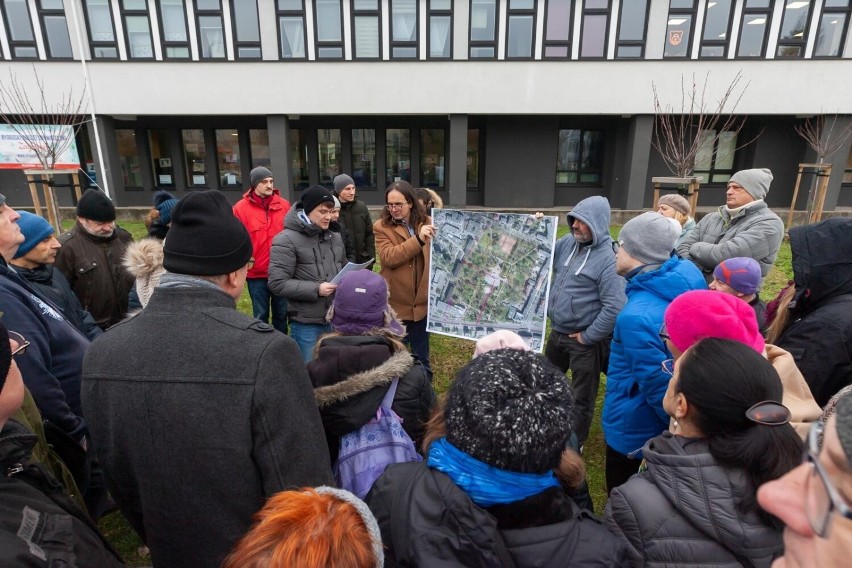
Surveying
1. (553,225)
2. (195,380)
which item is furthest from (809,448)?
(553,225)

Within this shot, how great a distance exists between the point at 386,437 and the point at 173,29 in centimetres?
1618

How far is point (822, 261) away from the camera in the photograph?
2.20 m

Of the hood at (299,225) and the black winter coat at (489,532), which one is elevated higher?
the hood at (299,225)

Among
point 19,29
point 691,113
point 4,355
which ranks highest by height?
point 19,29

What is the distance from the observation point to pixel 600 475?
342cm

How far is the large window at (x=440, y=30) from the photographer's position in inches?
534

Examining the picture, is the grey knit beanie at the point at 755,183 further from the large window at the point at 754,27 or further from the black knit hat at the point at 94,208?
the large window at the point at 754,27

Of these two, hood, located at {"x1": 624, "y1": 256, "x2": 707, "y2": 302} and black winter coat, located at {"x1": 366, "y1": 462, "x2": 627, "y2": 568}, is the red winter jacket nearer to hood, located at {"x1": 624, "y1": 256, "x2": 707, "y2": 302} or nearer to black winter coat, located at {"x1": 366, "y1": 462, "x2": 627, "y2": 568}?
hood, located at {"x1": 624, "y1": 256, "x2": 707, "y2": 302}

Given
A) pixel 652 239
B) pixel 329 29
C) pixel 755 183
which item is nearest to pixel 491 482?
pixel 652 239

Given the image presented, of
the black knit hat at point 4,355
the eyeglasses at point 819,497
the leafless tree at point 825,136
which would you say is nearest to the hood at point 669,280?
the eyeglasses at point 819,497

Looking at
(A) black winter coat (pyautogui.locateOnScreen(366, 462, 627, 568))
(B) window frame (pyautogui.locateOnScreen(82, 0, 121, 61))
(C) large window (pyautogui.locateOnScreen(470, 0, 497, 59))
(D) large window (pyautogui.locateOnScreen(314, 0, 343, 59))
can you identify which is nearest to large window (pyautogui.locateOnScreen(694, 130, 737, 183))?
(C) large window (pyautogui.locateOnScreen(470, 0, 497, 59))

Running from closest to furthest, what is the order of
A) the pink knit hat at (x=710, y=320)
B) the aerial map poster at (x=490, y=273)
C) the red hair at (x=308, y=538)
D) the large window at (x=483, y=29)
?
the red hair at (x=308, y=538)
the pink knit hat at (x=710, y=320)
the aerial map poster at (x=490, y=273)
the large window at (x=483, y=29)

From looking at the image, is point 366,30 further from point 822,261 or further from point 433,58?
point 822,261

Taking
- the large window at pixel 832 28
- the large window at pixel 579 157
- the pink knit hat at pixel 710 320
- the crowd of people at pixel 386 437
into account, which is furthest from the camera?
the large window at pixel 579 157
